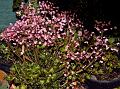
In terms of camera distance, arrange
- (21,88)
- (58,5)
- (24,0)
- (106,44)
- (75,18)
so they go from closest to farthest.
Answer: (21,88)
(106,44)
(75,18)
(58,5)
(24,0)

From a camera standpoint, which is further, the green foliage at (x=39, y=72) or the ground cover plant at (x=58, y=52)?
the ground cover plant at (x=58, y=52)

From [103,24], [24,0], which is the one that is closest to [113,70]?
[103,24]

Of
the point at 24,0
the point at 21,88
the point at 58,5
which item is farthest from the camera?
the point at 24,0

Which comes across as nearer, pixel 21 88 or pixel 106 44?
pixel 21 88

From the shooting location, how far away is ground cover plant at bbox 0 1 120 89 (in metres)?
7.42

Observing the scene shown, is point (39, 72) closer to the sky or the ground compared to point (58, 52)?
closer to the ground

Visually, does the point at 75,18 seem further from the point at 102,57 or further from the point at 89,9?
the point at 102,57

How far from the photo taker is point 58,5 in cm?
942

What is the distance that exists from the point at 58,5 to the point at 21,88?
304 centimetres

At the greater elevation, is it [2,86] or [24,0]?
[24,0]

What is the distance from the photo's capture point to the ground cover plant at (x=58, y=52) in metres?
7.42

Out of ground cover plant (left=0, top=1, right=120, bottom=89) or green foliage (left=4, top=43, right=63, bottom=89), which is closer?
green foliage (left=4, top=43, right=63, bottom=89)

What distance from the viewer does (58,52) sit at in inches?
312

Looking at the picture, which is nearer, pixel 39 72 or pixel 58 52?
pixel 39 72
